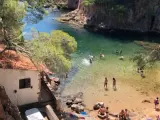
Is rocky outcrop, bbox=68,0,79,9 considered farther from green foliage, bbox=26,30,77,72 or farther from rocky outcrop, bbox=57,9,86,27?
green foliage, bbox=26,30,77,72

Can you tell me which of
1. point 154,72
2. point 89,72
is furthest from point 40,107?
point 154,72

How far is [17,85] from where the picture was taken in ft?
76.4

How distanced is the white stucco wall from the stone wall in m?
0.89

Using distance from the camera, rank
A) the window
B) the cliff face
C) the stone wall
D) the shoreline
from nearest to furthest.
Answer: the stone wall
the window
the shoreline
the cliff face

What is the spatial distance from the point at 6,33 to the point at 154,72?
24051mm

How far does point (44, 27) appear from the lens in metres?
69.5

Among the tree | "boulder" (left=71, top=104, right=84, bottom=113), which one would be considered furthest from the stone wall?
"boulder" (left=71, top=104, right=84, bottom=113)

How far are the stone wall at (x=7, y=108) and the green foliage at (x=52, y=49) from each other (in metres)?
3.19

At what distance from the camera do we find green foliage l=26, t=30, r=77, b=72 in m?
22.1

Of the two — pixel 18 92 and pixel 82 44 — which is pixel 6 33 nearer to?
pixel 18 92

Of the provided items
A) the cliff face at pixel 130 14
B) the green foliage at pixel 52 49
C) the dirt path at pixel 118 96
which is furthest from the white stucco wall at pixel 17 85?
the cliff face at pixel 130 14

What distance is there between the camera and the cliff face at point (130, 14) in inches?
2645

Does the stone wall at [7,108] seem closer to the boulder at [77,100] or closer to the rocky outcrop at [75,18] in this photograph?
the boulder at [77,100]

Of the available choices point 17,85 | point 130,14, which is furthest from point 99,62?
point 130,14
